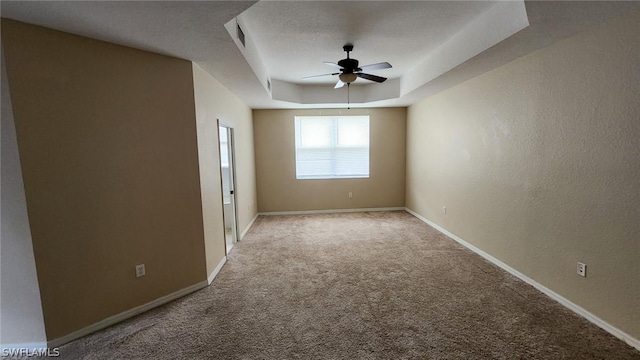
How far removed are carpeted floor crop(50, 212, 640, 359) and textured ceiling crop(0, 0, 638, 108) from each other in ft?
7.54

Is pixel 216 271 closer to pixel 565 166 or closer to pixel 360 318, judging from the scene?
pixel 360 318

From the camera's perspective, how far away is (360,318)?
2258 millimetres

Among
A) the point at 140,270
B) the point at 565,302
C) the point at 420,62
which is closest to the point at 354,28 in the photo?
the point at 420,62

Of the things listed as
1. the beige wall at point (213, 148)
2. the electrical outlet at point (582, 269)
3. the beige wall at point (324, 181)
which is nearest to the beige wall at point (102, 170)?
the beige wall at point (213, 148)

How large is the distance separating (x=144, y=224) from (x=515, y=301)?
3.42 m

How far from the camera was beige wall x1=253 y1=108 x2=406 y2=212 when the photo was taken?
5.76m

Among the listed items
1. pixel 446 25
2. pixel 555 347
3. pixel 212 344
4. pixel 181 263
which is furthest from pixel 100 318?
pixel 446 25

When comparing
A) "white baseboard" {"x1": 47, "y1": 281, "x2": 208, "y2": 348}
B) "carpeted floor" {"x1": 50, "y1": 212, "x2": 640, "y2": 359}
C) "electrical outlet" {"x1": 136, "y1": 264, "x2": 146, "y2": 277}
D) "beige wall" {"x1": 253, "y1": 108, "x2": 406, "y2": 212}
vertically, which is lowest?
"carpeted floor" {"x1": 50, "y1": 212, "x2": 640, "y2": 359}

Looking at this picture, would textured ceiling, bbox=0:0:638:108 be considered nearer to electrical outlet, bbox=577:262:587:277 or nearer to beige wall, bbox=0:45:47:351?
beige wall, bbox=0:45:47:351

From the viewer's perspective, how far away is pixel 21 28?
1.79 m

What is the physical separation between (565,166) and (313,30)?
2642mm

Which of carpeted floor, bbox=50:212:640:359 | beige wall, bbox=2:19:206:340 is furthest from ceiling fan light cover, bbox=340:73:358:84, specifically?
carpeted floor, bbox=50:212:640:359

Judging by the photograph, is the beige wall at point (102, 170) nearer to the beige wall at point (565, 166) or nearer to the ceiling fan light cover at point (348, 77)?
the ceiling fan light cover at point (348, 77)

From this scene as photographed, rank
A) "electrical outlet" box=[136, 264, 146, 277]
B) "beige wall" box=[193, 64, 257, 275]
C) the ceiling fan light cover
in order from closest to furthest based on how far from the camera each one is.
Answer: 1. "electrical outlet" box=[136, 264, 146, 277]
2. "beige wall" box=[193, 64, 257, 275]
3. the ceiling fan light cover
